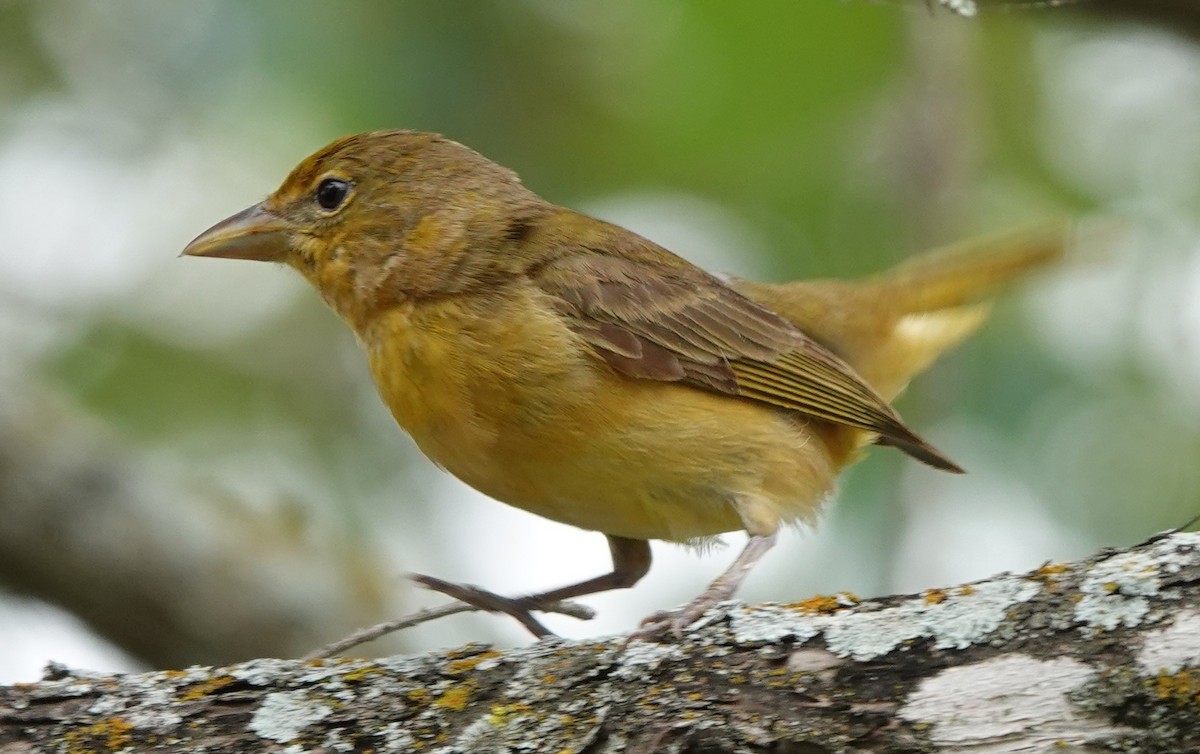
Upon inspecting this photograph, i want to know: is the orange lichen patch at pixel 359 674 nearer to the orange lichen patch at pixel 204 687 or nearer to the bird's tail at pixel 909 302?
the orange lichen patch at pixel 204 687

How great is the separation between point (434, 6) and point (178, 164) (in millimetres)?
1630

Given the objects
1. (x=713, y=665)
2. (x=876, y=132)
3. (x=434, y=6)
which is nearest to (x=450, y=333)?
(x=713, y=665)

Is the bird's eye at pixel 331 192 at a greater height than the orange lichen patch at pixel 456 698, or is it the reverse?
the bird's eye at pixel 331 192

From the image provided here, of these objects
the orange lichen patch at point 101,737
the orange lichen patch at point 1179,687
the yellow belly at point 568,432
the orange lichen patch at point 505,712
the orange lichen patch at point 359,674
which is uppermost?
the yellow belly at point 568,432

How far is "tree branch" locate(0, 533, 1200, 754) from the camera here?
2.53 m

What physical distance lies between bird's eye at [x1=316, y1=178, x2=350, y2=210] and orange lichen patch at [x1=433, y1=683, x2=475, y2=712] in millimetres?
2052

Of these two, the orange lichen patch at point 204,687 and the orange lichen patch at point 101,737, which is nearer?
the orange lichen patch at point 101,737

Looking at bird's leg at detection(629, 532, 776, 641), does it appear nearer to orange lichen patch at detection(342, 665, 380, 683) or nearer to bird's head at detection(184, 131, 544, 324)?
orange lichen patch at detection(342, 665, 380, 683)

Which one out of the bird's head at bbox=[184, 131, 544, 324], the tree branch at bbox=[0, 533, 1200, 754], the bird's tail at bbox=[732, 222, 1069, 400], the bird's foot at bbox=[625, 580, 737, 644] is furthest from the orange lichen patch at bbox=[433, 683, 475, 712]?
the bird's tail at bbox=[732, 222, 1069, 400]

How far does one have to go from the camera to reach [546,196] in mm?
6477

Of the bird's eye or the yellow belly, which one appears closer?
the yellow belly

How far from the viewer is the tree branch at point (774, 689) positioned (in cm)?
253

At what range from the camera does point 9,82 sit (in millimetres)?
6090

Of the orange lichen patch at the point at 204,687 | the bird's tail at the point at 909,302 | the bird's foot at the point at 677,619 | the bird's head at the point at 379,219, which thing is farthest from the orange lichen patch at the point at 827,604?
the bird's tail at the point at 909,302
